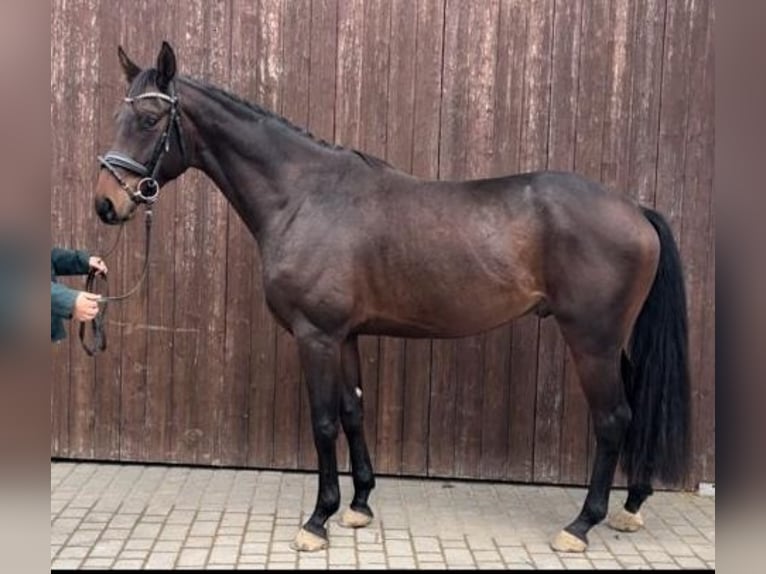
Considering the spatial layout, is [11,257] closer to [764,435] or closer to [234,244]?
[764,435]

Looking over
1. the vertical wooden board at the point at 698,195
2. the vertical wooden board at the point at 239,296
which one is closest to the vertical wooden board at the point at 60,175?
the vertical wooden board at the point at 239,296

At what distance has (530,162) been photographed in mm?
4266

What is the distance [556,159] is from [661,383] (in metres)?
1.46

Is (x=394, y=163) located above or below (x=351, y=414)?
above

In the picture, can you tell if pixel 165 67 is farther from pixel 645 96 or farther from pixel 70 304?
pixel 645 96

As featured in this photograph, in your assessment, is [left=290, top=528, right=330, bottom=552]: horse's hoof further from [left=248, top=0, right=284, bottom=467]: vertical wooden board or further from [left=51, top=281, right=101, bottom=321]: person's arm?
[left=51, top=281, right=101, bottom=321]: person's arm

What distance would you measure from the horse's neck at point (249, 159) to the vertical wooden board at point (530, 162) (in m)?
1.47

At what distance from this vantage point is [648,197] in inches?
167

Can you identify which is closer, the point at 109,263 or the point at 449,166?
the point at 449,166

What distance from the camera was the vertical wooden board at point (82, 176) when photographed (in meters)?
4.32

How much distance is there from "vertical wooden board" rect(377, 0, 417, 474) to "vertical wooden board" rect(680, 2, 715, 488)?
1604 millimetres

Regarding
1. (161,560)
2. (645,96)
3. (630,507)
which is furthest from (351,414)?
(645,96)

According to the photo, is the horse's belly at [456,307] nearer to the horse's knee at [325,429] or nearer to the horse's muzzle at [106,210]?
the horse's knee at [325,429]

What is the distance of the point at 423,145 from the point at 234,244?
1269 millimetres
